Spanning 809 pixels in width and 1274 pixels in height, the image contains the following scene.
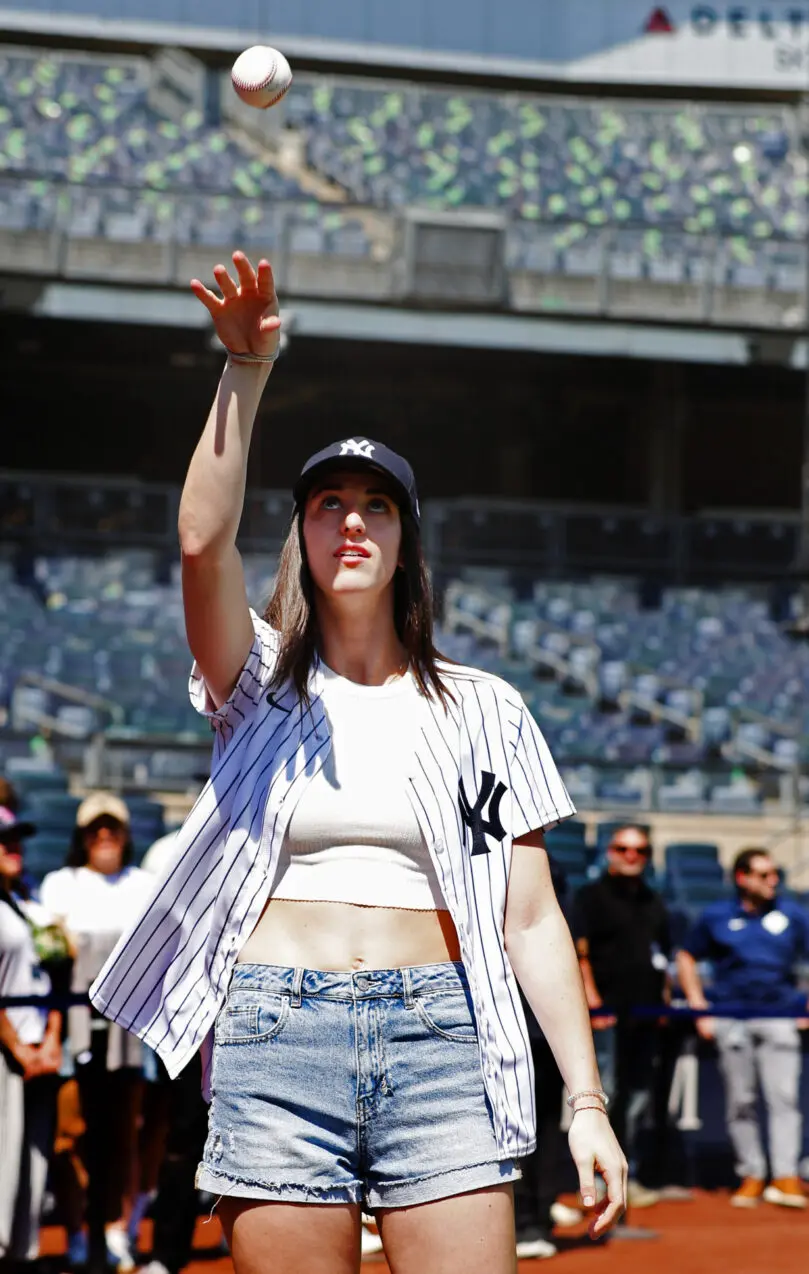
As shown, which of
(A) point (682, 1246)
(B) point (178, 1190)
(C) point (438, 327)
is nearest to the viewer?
(B) point (178, 1190)

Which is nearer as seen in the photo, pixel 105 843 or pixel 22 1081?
pixel 22 1081

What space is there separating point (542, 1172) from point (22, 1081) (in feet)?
7.29

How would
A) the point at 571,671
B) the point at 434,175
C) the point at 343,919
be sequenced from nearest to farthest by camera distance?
the point at 343,919
the point at 571,671
the point at 434,175

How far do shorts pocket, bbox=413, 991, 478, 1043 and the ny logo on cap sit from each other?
768mm

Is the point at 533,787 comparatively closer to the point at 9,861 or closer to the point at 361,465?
the point at 361,465

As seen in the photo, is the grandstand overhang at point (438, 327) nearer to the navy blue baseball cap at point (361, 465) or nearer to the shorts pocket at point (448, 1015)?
the navy blue baseball cap at point (361, 465)

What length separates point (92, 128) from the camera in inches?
785

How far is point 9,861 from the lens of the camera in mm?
6320

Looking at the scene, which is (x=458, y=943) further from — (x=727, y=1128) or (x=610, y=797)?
(x=610, y=797)

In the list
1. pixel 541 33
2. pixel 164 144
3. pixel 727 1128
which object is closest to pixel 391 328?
pixel 164 144

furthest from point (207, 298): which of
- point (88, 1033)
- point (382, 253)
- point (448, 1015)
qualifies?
point (382, 253)

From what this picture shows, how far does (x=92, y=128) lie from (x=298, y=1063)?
1887 cm

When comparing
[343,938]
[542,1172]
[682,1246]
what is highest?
[343,938]

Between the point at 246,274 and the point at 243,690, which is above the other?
the point at 246,274
